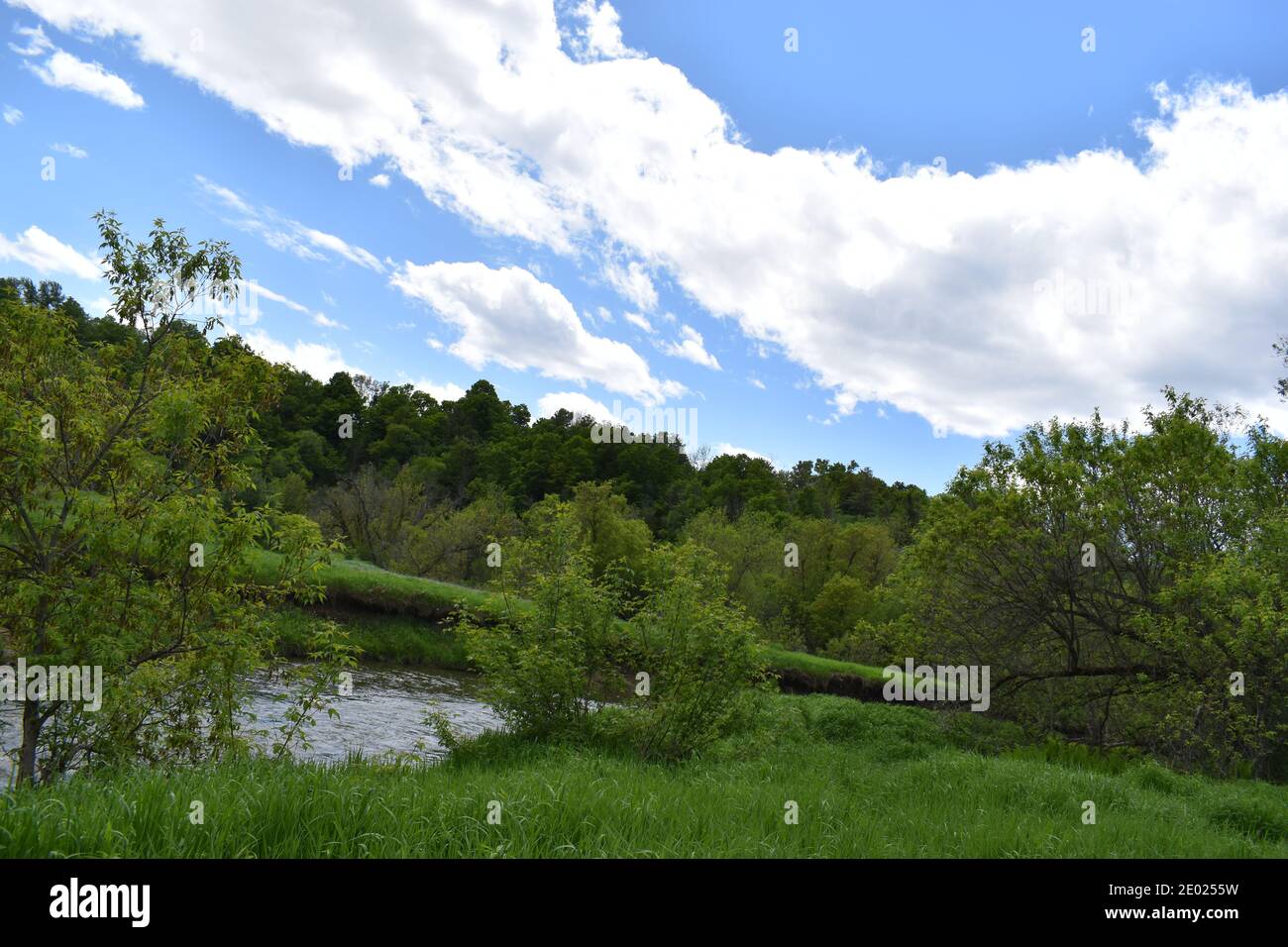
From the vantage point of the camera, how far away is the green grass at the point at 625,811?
181 inches

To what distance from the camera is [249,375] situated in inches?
340

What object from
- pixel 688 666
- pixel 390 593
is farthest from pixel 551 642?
pixel 390 593

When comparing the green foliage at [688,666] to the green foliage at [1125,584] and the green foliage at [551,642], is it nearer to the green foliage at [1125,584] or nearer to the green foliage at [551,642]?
the green foliage at [551,642]

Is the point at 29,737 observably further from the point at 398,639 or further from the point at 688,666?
the point at 398,639

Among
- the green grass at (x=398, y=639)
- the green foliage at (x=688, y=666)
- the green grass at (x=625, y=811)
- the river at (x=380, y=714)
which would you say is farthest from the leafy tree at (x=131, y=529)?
the green grass at (x=398, y=639)

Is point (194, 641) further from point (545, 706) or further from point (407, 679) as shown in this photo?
point (407, 679)

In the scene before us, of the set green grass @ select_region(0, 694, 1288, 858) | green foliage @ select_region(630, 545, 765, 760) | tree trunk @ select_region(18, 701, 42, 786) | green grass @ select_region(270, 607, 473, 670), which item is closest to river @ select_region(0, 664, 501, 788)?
green grass @ select_region(270, 607, 473, 670)

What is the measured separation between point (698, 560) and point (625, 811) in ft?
23.1

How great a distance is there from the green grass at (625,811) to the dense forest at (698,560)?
185 centimetres

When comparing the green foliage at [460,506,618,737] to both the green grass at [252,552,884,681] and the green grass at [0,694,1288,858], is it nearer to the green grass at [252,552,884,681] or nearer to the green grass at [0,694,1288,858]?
the green grass at [0,694,1288,858]

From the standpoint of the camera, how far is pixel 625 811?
618 centimetres

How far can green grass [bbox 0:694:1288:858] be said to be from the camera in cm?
460

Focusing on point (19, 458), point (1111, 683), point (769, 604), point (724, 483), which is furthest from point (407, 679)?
point (724, 483)
